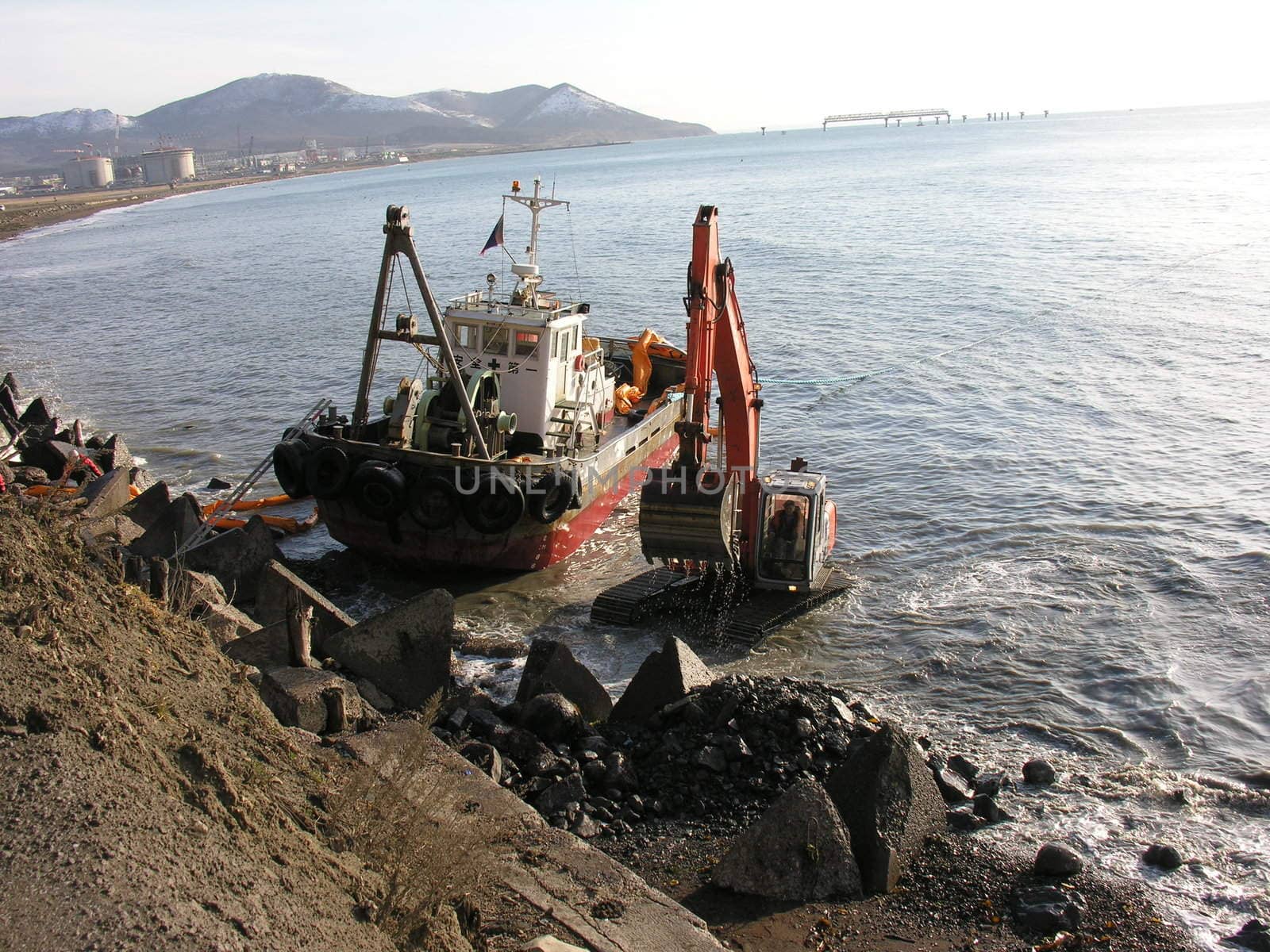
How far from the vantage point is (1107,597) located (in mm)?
13812

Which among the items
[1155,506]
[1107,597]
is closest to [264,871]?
[1107,597]

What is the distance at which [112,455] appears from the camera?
60.7 feet

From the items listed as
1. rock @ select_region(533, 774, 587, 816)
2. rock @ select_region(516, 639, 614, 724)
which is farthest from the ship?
rock @ select_region(533, 774, 587, 816)

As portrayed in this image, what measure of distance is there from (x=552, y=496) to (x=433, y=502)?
1.58 m

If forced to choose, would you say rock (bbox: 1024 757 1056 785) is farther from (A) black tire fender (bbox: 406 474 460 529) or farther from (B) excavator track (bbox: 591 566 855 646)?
(A) black tire fender (bbox: 406 474 460 529)

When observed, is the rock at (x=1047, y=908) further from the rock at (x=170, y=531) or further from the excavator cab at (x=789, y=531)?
the rock at (x=170, y=531)

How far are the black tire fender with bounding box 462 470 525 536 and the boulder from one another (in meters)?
6.83

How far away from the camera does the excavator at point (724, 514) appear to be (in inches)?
441

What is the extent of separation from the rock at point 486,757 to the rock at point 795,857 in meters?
1.93

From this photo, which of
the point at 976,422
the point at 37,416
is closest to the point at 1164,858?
the point at 976,422

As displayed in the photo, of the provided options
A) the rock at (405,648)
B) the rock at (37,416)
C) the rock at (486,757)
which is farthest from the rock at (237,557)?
the rock at (37,416)

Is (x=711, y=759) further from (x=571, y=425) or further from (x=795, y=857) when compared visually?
(x=571, y=425)

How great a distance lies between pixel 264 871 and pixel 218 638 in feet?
16.5

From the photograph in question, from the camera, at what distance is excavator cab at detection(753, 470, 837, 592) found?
12.7 m
